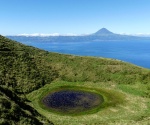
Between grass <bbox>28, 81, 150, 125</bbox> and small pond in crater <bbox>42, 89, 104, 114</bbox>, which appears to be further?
small pond in crater <bbox>42, 89, 104, 114</bbox>

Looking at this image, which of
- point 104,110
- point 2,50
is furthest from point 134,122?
point 2,50

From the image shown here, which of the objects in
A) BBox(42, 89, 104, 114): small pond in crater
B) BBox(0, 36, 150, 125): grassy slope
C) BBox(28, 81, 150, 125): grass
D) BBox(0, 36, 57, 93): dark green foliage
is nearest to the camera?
BBox(28, 81, 150, 125): grass

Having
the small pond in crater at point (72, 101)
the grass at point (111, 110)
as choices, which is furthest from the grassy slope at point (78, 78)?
the small pond in crater at point (72, 101)

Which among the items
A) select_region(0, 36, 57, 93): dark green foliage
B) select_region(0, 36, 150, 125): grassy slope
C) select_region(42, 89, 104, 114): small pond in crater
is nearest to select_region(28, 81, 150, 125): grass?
select_region(0, 36, 150, 125): grassy slope

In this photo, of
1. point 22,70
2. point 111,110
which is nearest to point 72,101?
point 111,110

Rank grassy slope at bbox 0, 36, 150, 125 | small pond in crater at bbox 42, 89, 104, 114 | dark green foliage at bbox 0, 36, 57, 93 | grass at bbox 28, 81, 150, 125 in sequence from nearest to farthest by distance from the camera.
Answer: grass at bbox 28, 81, 150, 125
grassy slope at bbox 0, 36, 150, 125
small pond in crater at bbox 42, 89, 104, 114
dark green foliage at bbox 0, 36, 57, 93

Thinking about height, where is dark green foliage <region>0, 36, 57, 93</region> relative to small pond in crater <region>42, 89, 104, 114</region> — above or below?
above

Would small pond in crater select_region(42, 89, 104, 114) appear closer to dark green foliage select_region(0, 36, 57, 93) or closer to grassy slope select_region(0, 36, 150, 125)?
grassy slope select_region(0, 36, 150, 125)
